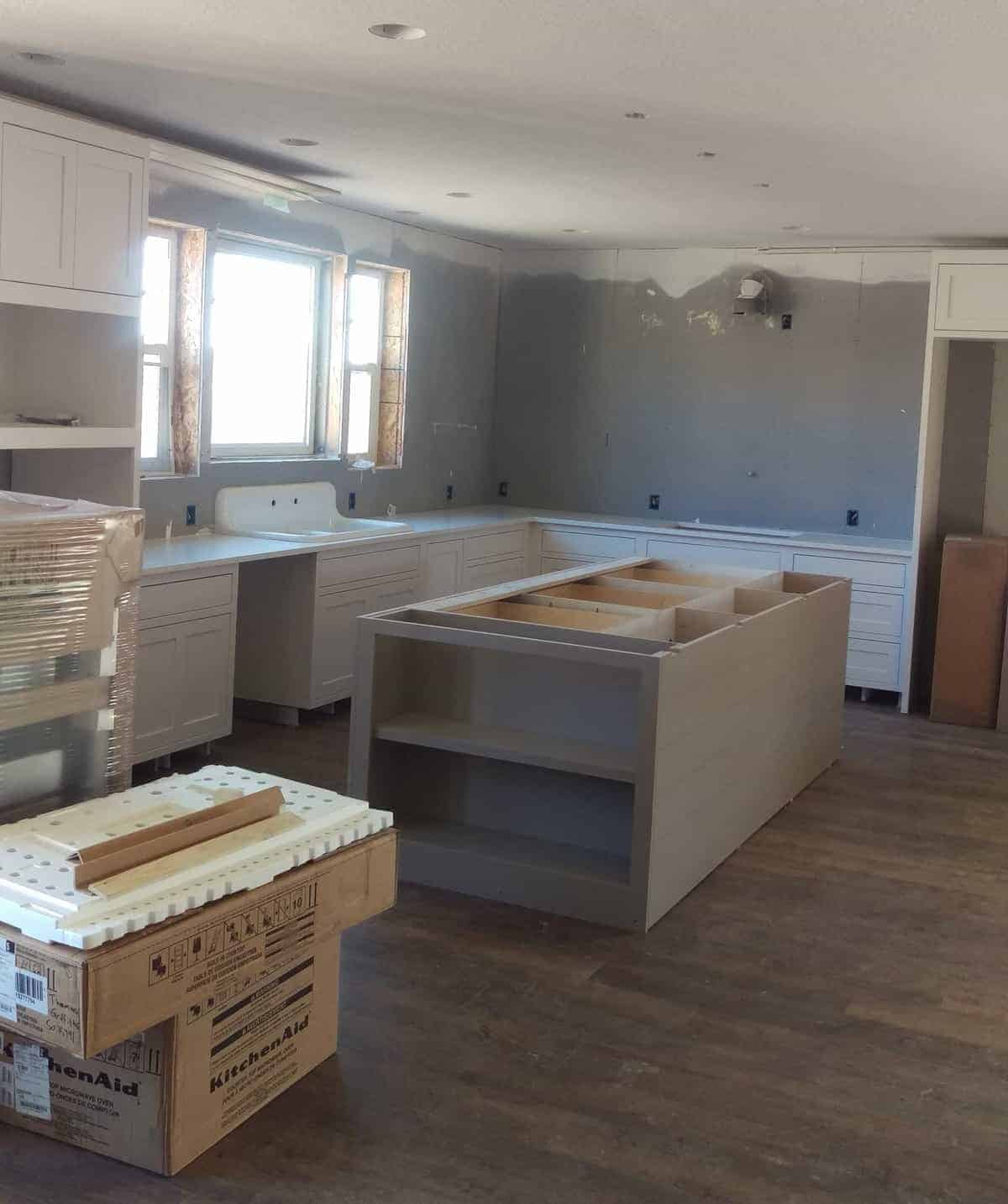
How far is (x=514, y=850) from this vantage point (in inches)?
155

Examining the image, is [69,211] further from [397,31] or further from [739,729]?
[739,729]

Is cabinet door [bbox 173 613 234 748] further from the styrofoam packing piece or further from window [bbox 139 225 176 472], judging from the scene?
the styrofoam packing piece

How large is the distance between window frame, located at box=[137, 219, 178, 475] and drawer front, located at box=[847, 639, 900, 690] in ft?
11.4

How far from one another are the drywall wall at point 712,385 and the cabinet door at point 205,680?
3.40 metres

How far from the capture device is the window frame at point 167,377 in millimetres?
5535

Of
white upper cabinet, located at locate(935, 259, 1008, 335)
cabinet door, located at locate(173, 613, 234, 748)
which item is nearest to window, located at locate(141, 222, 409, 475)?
cabinet door, located at locate(173, 613, 234, 748)

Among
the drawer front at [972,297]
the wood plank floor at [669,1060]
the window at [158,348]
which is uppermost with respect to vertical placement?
the drawer front at [972,297]

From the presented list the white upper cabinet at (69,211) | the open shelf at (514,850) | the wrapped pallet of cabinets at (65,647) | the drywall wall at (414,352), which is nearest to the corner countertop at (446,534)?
the drywall wall at (414,352)

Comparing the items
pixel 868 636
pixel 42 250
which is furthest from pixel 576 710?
pixel 868 636

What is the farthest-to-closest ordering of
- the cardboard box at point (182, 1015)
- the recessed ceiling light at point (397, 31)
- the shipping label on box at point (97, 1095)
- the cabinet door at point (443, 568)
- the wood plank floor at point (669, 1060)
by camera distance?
1. the cabinet door at point (443, 568)
2. the recessed ceiling light at point (397, 31)
3. the wood plank floor at point (669, 1060)
4. the shipping label on box at point (97, 1095)
5. the cardboard box at point (182, 1015)

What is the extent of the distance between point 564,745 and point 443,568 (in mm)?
2846

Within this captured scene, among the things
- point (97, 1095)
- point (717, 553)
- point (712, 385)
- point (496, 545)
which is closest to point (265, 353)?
point (496, 545)

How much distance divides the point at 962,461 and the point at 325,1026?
523 cm

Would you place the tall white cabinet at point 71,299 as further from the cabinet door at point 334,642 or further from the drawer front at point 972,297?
the drawer front at point 972,297
